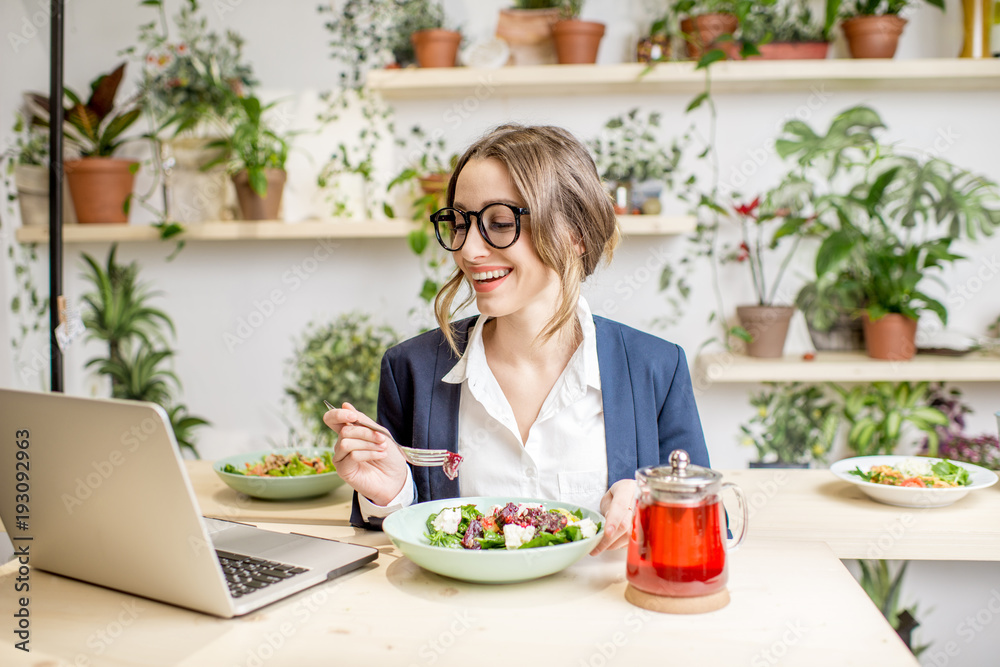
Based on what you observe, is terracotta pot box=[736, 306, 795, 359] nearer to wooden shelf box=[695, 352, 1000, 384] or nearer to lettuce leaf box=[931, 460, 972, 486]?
wooden shelf box=[695, 352, 1000, 384]

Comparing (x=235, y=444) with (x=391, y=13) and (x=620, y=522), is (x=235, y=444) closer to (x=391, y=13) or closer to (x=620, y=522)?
(x=391, y=13)

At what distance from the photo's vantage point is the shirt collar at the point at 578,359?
4.64 feet

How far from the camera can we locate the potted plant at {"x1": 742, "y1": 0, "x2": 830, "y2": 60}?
8.39ft

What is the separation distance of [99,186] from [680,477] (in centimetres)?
252

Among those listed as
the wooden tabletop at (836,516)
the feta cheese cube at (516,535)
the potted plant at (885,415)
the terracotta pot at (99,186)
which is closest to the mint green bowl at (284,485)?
the wooden tabletop at (836,516)

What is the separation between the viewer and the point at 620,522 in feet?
3.39

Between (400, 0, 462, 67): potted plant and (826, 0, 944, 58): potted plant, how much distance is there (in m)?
1.17

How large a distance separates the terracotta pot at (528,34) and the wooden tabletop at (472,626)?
2051 millimetres

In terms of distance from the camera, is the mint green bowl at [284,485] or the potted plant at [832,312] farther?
the potted plant at [832,312]

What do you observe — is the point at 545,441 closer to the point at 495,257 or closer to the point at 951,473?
the point at 495,257

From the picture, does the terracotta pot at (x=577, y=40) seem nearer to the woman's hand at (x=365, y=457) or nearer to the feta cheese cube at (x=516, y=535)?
the woman's hand at (x=365, y=457)

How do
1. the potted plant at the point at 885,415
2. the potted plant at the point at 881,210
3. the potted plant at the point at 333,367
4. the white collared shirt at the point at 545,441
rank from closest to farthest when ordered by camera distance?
the white collared shirt at the point at 545,441, the potted plant at the point at 881,210, the potted plant at the point at 885,415, the potted plant at the point at 333,367

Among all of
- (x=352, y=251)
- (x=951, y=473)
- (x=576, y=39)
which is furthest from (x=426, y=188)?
(x=951, y=473)

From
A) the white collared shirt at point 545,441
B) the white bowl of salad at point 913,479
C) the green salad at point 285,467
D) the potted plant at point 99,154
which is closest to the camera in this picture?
the white collared shirt at point 545,441
